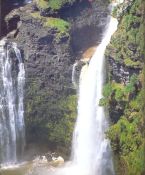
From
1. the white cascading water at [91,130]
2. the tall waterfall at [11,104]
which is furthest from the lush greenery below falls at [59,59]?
the white cascading water at [91,130]

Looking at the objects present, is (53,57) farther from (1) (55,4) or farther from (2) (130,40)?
(2) (130,40)

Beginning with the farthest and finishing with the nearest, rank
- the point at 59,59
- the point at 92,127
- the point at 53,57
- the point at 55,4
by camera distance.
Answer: the point at 55,4 → the point at 53,57 → the point at 59,59 → the point at 92,127

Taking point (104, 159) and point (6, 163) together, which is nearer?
point (104, 159)

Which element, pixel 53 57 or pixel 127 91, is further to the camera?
pixel 53 57

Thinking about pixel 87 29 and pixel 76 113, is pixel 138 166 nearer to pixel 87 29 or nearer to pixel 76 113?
pixel 76 113

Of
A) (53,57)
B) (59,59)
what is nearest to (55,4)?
(53,57)


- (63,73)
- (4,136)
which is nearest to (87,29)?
(63,73)
